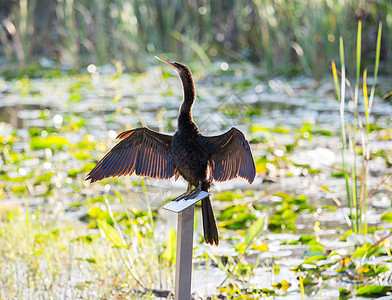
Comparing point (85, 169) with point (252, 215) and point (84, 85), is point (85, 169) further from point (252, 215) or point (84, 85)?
point (84, 85)

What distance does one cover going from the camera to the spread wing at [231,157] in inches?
79.2

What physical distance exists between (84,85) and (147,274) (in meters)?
5.91

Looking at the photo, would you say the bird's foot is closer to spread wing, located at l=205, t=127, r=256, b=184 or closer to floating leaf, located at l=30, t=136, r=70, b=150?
spread wing, located at l=205, t=127, r=256, b=184

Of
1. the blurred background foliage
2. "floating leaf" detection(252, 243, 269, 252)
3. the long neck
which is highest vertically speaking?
the blurred background foliage

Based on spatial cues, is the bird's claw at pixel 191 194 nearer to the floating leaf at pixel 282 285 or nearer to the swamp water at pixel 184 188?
the swamp water at pixel 184 188

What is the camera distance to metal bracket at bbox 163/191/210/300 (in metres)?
2.04

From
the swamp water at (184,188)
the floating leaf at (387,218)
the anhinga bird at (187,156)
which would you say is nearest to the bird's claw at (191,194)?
the anhinga bird at (187,156)

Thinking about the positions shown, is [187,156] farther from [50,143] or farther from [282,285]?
[50,143]

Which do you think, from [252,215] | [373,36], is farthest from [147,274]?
[373,36]

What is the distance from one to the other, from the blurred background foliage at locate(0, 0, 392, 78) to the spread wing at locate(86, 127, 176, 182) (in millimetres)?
5826

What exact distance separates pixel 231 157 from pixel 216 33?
8911 mm

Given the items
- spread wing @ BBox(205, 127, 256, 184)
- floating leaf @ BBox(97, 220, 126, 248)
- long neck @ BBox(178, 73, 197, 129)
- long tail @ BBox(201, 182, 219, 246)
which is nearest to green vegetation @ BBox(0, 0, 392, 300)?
floating leaf @ BBox(97, 220, 126, 248)

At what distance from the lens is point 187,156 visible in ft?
6.73

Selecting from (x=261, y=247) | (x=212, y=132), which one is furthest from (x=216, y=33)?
(x=261, y=247)
